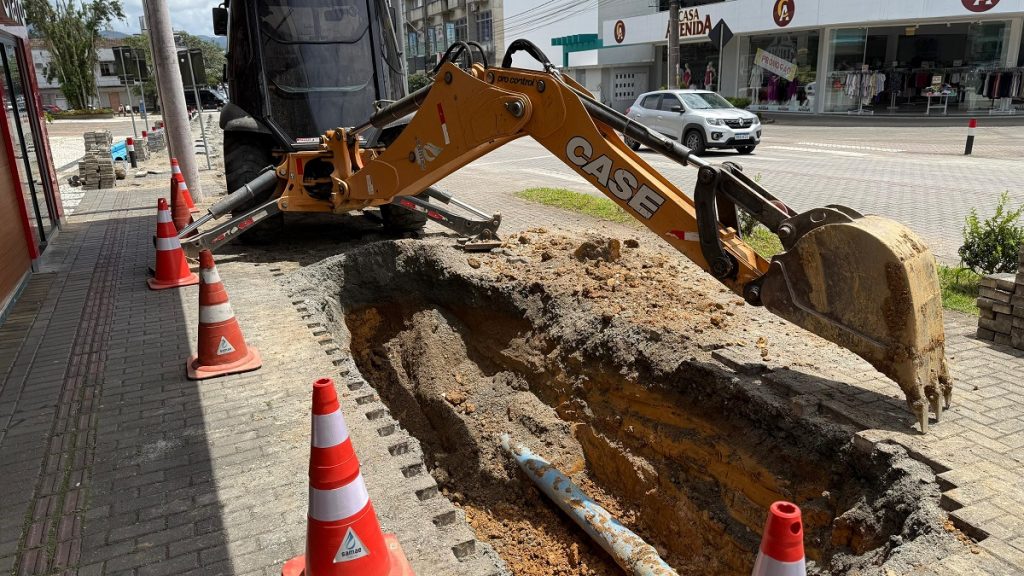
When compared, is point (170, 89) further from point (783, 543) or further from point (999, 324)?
point (783, 543)

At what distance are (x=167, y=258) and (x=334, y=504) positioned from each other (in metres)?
5.25

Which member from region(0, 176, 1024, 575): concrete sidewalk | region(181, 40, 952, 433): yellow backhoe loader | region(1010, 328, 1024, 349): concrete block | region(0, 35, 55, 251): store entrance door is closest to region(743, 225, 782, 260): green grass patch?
region(0, 176, 1024, 575): concrete sidewalk

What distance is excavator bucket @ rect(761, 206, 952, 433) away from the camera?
352 centimetres

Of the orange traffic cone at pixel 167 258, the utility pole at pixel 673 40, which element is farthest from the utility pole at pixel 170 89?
the utility pole at pixel 673 40

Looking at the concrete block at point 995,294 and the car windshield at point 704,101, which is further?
the car windshield at point 704,101

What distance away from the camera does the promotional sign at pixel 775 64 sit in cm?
3048

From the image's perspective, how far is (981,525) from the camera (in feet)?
9.95

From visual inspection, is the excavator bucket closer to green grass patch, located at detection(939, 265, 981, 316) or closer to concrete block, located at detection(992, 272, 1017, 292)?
concrete block, located at detection(992, 272, 1017, 292)

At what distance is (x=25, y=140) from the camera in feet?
28.3

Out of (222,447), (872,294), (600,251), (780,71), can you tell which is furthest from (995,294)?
(780,71)

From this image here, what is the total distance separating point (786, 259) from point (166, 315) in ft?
17.1

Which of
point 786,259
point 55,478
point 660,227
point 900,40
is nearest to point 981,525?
point 786,259

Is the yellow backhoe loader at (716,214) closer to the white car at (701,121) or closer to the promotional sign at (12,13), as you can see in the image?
the promotional sign at (12,13)

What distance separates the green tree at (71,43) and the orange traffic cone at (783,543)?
57607mm
